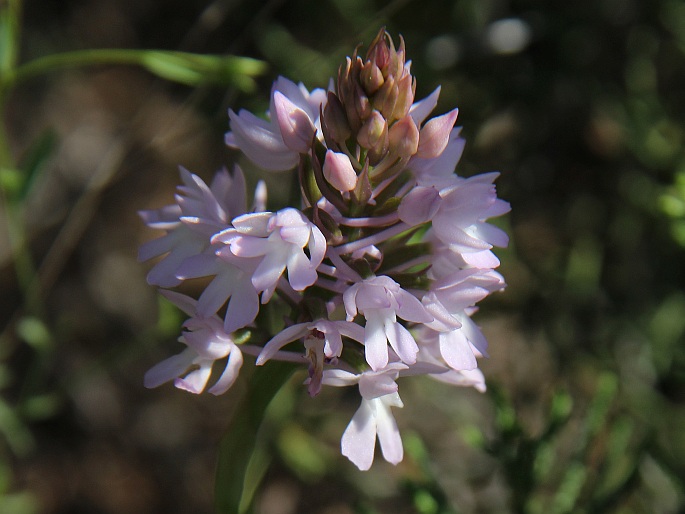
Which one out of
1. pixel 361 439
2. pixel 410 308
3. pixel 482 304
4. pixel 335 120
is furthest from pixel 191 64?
pixel 482 304

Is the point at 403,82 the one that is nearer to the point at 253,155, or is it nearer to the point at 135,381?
the point at 253,155

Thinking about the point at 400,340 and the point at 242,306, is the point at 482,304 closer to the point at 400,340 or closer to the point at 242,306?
the point at 400,340

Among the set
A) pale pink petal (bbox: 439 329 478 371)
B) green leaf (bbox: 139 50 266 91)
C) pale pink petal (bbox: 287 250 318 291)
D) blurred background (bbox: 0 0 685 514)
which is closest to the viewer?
pale pink petal (bbox: 287 250 318 291)

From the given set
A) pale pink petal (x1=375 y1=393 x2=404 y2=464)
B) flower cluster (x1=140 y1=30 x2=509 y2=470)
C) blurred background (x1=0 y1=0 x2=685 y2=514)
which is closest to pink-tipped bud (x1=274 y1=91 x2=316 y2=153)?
flower cluster (x1=140 y1=30 x2=509 y2=470)

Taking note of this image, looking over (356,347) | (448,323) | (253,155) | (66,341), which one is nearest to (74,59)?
(253,155)

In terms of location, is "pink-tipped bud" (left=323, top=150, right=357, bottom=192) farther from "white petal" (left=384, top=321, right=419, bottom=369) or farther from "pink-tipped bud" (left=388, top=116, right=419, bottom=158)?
"white petal" (left=384, top=321, right=419, bottom=369)

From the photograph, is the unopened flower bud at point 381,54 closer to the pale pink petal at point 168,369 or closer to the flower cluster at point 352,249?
the flower cluster at point 352,249

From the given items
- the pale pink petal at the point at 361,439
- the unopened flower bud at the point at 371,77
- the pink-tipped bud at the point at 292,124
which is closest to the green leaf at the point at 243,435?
the pale pink petal at the point at 361,439

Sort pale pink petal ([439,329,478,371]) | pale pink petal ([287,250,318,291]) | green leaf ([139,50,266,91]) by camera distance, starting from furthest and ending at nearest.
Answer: green leaf ([139,50,266,91]), pale pink petal ([439,329,478,371]), pale pink petal ([287,250,318,291])
